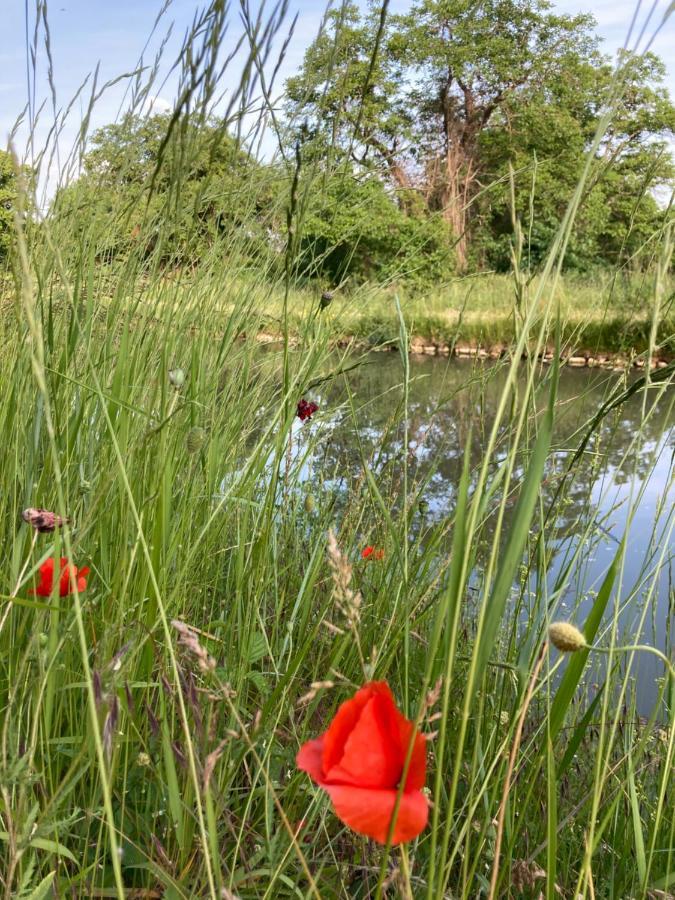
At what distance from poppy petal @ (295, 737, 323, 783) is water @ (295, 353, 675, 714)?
0.19 metres

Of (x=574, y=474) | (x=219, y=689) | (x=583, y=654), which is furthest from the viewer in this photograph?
(x=574, y=474)

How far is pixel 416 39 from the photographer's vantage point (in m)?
17.2

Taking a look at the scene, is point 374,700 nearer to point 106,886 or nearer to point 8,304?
point 106,886

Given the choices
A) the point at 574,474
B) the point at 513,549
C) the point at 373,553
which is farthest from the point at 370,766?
the point at 373,553

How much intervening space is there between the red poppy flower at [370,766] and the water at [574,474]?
0.16 m

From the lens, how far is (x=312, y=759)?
322mm

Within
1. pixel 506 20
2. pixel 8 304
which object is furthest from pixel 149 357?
pixel 506 20

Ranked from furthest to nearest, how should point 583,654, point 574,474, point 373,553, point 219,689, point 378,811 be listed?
point 373,553 < point 574,474 < point 219,689 < point 583,654 < point 378,811

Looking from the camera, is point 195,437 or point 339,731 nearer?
point 339,731

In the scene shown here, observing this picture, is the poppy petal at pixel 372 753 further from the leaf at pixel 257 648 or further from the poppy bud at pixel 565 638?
the leaf at pixel 257 648

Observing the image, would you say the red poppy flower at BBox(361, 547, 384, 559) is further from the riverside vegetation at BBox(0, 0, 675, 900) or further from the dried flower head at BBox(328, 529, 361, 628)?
the dried flower head at BBox(328, 529, 361, 628)

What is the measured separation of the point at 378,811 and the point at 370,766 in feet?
0.06

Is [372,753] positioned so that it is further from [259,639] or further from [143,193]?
[143,193]

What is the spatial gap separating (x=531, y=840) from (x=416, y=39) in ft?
63.5
